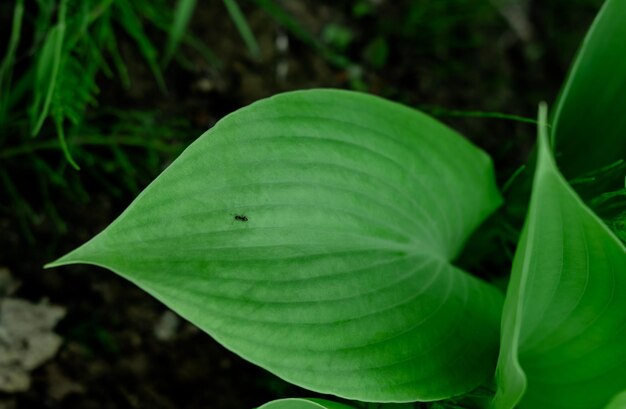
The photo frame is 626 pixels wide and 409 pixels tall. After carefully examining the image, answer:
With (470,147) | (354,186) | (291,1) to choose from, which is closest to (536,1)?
(291,1)

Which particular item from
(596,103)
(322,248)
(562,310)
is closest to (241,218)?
(322,248)

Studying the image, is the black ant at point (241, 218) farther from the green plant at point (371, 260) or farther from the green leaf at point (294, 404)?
the green leaf at point (294, 404)

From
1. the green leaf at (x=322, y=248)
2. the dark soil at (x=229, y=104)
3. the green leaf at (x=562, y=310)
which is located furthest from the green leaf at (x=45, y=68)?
the green leaf at (x=562, y=310)

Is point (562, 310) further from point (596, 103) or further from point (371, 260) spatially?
point (596, 103)

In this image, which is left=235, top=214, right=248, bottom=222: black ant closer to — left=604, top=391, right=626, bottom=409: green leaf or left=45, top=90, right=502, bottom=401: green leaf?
left=45, top=90, right=502, bottom=401: green leaf

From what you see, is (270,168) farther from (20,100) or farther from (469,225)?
(20,100)

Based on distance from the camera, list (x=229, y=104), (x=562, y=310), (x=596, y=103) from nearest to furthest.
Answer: (x=562, y=310) < (x=596, y=103) < (x=229, y=104)

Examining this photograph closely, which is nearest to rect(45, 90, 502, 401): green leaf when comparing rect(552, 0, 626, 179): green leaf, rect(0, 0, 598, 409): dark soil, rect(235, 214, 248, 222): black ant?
rect(235, 214, 248, 222): black ant
